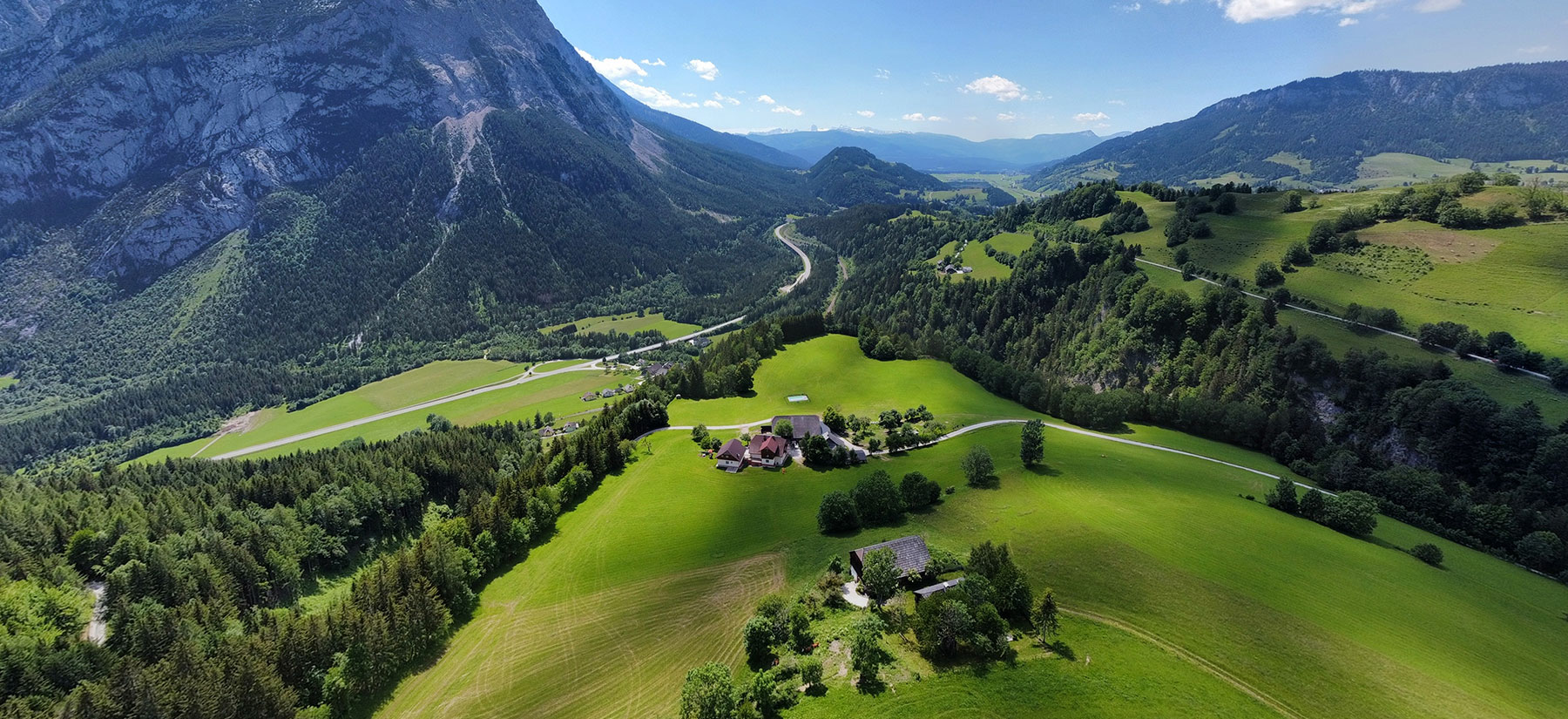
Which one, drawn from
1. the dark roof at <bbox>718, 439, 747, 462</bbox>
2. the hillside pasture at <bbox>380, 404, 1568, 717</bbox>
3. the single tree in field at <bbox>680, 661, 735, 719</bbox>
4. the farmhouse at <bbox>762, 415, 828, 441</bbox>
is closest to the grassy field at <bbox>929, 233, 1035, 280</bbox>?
the farmhouse at <bbox>762, 415, 828, 441</bbox>

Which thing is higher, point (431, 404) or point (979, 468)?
point (979, 468)

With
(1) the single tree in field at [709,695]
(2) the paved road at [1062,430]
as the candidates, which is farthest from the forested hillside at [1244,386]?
(1) the single tree in field at [709,695]

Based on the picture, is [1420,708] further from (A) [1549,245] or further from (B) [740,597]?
(A) [1549,245]

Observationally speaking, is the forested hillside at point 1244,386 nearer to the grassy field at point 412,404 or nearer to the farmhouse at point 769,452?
the farmhouse at point 769,452

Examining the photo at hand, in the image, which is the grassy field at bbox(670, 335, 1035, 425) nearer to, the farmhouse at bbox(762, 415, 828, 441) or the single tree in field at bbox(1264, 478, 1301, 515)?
the farmhouse at bbox(762, 415, 828, 441)

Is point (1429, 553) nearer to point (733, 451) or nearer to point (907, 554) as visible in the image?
point (907, 554)

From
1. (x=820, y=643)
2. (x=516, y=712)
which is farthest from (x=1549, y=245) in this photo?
(x=516, y=712)

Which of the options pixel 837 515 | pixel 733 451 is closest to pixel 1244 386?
pixel 837 515
